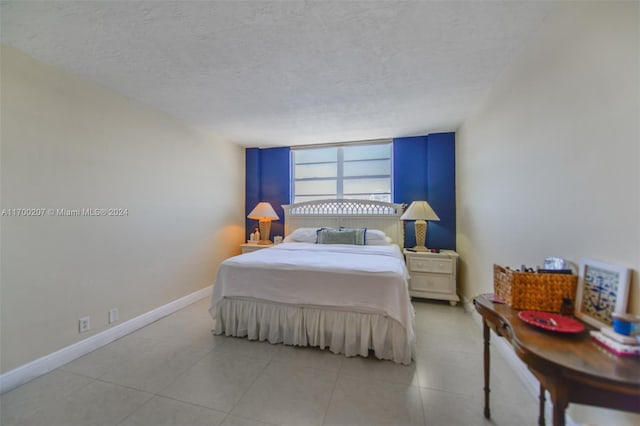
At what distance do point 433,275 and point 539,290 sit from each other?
2.16 meters

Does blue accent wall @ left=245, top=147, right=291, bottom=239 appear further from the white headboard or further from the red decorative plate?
the red decorative plate

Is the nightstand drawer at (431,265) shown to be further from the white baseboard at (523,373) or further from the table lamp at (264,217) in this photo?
the table lamp at (264,217)

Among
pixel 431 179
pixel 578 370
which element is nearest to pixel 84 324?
pixel 578 370

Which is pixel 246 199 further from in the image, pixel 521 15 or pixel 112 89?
pixel 521 15

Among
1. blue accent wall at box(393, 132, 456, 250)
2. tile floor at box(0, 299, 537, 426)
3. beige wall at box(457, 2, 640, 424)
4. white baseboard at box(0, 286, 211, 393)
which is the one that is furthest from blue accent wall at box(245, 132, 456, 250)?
white baseboard at box(0, 286, 211, 393)

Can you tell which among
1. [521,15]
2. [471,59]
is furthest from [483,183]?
[521,15]

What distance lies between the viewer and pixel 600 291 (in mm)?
1084

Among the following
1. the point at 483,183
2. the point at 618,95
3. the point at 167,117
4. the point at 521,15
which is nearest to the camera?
the point at 618,95

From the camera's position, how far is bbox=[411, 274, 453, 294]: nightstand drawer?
324 centimetres

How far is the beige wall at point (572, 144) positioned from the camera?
3.35 feet

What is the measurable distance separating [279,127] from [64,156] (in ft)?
7.43

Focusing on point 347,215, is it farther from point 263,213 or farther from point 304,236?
point 263,213

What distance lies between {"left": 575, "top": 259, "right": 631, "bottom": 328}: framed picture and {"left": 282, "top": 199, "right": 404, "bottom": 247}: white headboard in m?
2.58

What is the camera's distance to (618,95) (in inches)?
41.5
